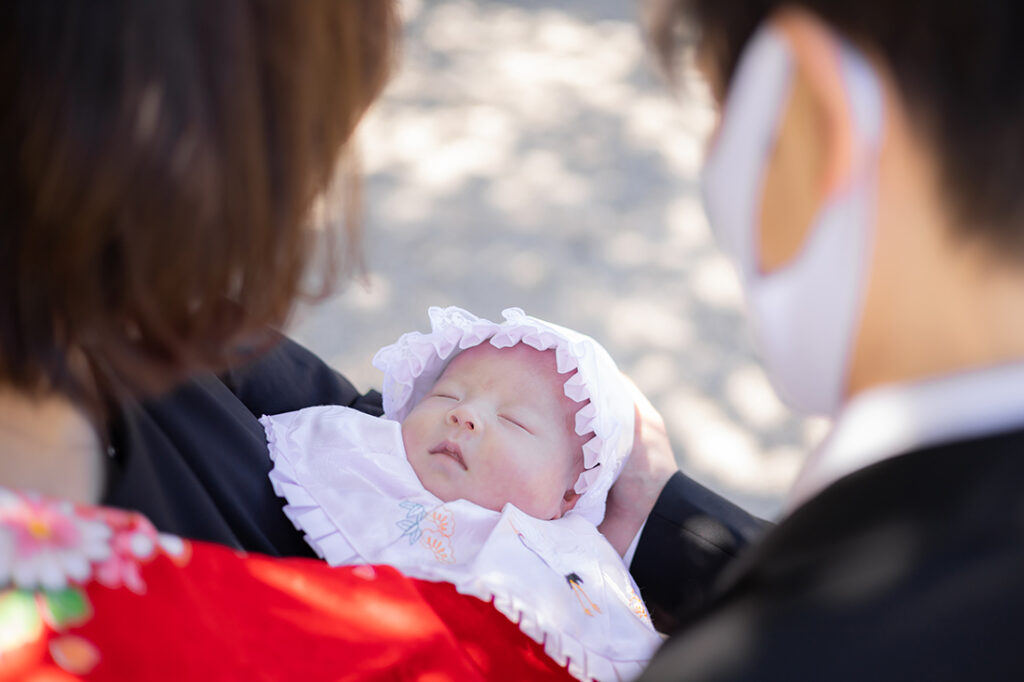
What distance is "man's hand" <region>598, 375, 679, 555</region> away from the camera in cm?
132

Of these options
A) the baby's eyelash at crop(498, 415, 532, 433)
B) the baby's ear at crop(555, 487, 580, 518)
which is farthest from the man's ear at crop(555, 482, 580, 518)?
the baby's eyelash at crop(498, 415, 532, 433)

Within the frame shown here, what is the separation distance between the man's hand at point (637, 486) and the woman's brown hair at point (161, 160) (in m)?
0.74

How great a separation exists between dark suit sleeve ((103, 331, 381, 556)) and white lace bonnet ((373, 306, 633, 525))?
0.22m

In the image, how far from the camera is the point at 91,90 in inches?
21.8

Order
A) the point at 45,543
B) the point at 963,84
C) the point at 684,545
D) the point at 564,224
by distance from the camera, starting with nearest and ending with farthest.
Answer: the point at 963,84 → the point at 45,543 → the point at 684,545 → the point at 564,224

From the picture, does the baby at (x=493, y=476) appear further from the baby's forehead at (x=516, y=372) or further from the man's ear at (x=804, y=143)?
the man's ear at (x=804, y=143)

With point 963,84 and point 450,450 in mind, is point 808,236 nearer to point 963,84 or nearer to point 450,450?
point 963,84

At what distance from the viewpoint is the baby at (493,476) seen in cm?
108

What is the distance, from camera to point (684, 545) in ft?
4.02

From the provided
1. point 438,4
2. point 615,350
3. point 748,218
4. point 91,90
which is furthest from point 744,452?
point 438,4

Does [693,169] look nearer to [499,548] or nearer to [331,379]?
[331,379]

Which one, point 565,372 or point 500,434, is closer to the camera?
point 500,434

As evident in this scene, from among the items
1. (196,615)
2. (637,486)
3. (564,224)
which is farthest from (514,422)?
(564,224)

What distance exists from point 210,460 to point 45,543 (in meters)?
0.30
